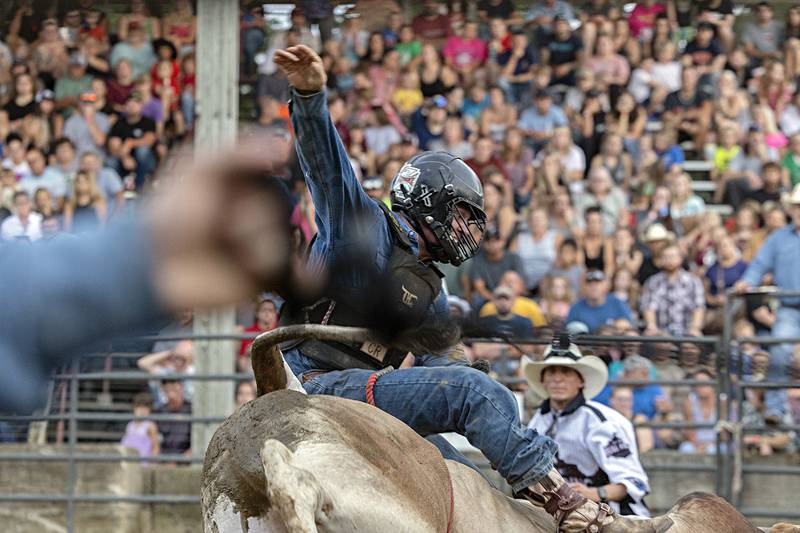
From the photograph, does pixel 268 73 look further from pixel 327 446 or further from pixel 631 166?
pixel 327 446

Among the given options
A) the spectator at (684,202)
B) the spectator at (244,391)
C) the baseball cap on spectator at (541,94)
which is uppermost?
the baseball cap on spectator at (541,94)

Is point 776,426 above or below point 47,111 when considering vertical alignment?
below

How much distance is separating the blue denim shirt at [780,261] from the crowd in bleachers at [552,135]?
67 millimetres

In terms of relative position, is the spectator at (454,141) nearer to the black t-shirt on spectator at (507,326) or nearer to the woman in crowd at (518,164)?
the woman in crowd at (518,164)

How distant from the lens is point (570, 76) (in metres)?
13.6

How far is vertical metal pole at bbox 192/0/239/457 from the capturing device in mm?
9836

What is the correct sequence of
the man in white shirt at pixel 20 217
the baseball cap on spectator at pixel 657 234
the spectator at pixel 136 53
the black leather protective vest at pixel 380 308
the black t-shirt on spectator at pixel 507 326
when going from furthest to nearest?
the spectator at pixel 136 53 < the baseball cap on spectator at pixel 657 234 < the man in white shirt at pixel 20 217 < the black t-shirt on spectator at pixel 507 326 < the black leather protective vest at pixel 380 308

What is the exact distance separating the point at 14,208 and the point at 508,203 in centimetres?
427

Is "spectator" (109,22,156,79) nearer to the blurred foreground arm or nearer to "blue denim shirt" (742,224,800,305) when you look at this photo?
"blue denim shirt" (742,224,800,305)

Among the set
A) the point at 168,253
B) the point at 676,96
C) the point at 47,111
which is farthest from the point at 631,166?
the point at 168,253

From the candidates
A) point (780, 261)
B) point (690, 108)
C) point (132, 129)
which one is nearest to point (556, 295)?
point (780, 261)

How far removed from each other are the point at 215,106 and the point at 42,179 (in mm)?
2427

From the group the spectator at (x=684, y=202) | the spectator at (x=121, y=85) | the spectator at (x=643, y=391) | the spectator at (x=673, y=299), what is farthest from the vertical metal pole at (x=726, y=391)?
the spectator at (x=121, y=85)

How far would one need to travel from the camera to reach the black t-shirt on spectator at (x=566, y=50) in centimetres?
1371
